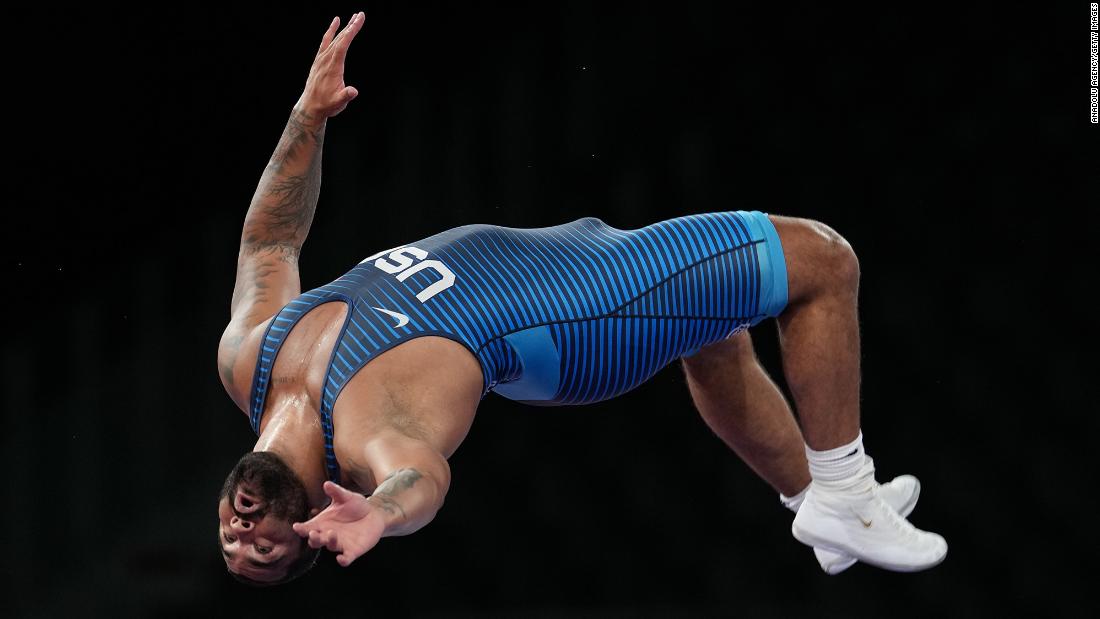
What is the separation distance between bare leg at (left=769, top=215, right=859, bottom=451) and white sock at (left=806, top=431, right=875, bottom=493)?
0.05ft

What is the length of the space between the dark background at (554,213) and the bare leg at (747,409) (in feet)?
2.02

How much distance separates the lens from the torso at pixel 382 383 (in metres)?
2.08

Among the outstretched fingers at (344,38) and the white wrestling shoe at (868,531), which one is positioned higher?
the outstretched fingers at (344,38)

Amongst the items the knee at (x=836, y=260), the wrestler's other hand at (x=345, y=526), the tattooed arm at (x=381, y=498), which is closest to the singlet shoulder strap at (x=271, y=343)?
the tattooed arm at (x=381, y=498)

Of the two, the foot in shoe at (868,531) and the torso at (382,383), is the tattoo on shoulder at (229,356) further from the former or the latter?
the foot in shoe at (868,531)

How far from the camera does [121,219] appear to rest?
3.37 meters

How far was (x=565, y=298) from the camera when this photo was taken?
7.56ft

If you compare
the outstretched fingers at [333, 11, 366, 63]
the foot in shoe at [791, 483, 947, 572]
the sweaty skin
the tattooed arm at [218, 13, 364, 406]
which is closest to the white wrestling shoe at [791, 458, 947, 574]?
the foot in shoe at [791, 483, 947, 572]

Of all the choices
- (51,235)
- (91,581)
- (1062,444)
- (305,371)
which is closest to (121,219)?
(51,235)

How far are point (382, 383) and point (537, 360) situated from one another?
0.29 m

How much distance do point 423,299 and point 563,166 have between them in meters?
1.20

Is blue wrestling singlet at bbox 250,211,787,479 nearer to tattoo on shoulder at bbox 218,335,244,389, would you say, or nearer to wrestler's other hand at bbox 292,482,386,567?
tattoo on shoulder at bbox 218,335,244,389

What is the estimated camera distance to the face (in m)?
2.08

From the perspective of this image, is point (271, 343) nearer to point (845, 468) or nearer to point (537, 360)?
point (537, 360)
